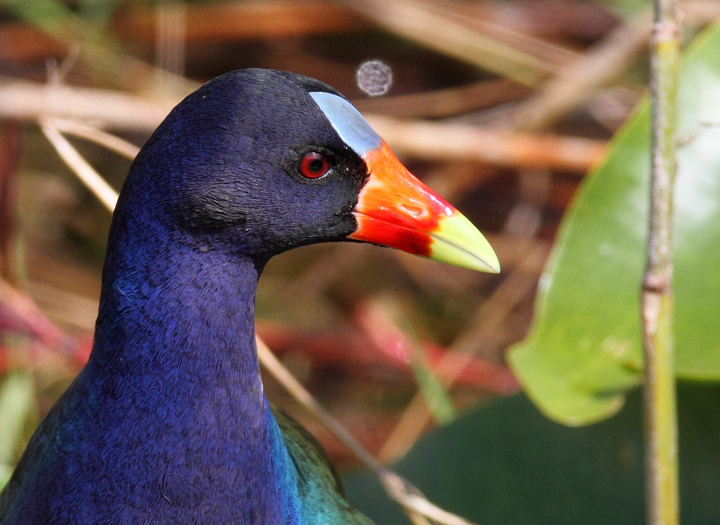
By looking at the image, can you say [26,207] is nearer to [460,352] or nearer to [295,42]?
[295,42]

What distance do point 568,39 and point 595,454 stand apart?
61.6 inches

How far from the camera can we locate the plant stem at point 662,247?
0.96 metres

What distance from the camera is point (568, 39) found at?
2.50m

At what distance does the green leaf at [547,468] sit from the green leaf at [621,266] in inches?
4.0

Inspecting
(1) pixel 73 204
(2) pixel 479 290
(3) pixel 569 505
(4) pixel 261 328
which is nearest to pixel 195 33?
(1) pixel 73 204

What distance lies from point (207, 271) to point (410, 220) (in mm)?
210

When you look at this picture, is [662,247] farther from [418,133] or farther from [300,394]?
[418,133]

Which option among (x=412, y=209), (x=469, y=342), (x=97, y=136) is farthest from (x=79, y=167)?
(x=469, y=342)

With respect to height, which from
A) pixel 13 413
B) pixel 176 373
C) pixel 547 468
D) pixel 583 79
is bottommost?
pixel 13 413

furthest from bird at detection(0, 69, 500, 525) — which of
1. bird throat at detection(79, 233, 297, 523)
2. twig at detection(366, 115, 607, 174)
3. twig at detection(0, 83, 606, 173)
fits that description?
twig at detection(366, 115, 607, 174)

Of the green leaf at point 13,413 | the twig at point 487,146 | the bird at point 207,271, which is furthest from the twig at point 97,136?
the twig at point 487,146

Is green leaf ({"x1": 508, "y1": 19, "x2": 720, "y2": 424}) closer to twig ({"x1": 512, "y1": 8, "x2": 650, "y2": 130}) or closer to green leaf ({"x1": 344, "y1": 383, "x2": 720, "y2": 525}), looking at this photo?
green leaf ({"x1": 344, "y1": 383, "x2": 720, "y2": 525})

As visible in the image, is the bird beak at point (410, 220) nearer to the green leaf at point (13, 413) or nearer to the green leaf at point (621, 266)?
the green leaf at point (621, 266)

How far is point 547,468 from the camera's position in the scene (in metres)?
1.29
